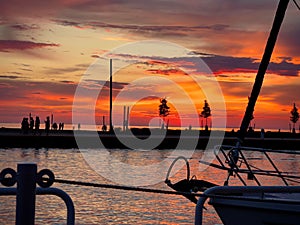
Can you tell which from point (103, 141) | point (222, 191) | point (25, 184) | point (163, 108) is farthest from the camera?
point (163, 108)

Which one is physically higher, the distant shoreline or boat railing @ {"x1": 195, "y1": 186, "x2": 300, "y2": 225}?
the distant shoreline

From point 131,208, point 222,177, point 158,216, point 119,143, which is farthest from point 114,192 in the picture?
point 119,143

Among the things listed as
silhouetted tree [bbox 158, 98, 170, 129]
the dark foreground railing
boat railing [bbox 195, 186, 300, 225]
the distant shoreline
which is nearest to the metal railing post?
the dark foreground railing

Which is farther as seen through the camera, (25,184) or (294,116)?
(294,116)

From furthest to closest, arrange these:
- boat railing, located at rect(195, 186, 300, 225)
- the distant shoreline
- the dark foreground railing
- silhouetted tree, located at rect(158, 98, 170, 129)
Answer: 1. silhouetted tree, located at rect(158, 98, 170, 129)
2. the distant shoreline
3. boat railing, located at rect(195, 186, 300, 225)
4. the dark foreground railing

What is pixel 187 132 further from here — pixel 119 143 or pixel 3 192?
pixel 3 192

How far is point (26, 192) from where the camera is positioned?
515 cm

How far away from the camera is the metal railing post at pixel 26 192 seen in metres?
5.10

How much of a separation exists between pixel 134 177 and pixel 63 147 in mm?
42089

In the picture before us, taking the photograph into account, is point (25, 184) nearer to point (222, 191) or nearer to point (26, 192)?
point (26, 192)

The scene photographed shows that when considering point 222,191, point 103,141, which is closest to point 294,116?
point 103,141

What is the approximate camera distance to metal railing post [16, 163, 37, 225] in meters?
5.10

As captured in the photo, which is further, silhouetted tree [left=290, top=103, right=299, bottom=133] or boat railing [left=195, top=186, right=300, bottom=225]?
silhouetted tree [left=290, top=103, right=299, bottom=133]

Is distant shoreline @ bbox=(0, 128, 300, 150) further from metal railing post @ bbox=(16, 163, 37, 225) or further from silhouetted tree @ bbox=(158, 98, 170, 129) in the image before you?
metal railing post @ bbox=(16, 163, 37, 225)
